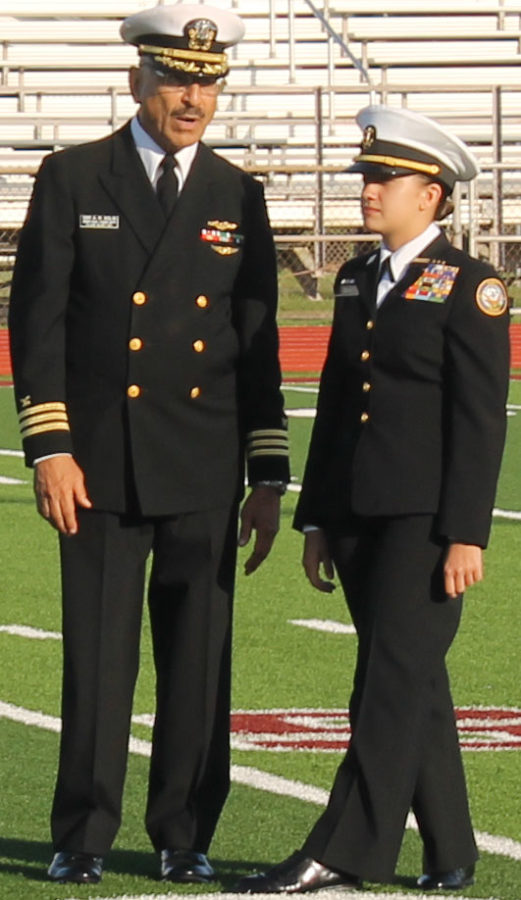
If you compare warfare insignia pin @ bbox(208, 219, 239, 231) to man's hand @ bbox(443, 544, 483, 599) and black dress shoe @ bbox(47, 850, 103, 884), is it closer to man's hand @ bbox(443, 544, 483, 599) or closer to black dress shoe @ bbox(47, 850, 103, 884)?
man's hand @ bbox(443, 544, 483, 599)

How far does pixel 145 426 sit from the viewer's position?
168 inches

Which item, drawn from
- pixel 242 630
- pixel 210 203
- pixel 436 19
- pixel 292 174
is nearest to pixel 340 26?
pixel 436 19

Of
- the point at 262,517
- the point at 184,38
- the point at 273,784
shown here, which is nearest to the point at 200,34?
the point at 184,38

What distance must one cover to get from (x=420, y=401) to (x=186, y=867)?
1.06 m

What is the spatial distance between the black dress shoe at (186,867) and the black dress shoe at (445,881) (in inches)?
17.1

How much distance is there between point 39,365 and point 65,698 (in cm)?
69

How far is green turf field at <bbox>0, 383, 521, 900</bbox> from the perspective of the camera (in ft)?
14.4

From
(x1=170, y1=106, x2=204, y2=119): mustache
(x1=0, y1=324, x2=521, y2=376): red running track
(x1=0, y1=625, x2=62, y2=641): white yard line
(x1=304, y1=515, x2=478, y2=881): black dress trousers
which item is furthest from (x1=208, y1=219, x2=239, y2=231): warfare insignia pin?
(x1=0, y1=324, x2=521, y2=376): red running track

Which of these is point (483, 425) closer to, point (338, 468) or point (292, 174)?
point (338, 468)

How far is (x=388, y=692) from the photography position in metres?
3.97

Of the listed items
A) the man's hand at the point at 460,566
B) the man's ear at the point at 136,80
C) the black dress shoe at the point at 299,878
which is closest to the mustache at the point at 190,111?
the man's ear at the point at 136,80

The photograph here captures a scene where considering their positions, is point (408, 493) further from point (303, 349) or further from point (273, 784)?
point (303, 349)

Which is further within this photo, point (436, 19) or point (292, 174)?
point (436, 19)

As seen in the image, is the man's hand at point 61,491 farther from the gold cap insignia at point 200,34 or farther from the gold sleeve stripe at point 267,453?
the gold cap insignia at point 200,34
